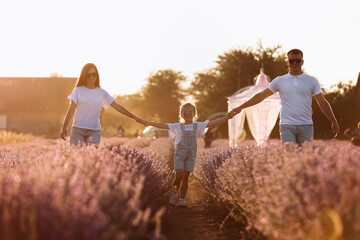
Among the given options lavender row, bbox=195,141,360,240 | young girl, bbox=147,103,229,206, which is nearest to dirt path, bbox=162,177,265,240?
young girl, bbox=147,103,229,206

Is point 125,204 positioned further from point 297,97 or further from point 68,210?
point 297,97

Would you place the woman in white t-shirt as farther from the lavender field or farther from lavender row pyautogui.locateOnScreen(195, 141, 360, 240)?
lavender row pyautogui.locateOnScreen(195, 141, 360, 240)

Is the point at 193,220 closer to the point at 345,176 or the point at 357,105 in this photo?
the point at 345,176

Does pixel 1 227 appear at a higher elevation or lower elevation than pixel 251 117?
lower

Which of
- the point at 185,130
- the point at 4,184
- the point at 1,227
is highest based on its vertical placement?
the point at 185,130

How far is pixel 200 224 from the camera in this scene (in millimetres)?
5887

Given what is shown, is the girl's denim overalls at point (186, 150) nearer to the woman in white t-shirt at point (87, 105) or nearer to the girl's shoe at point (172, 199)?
the girl's shoe at point (172, 199)

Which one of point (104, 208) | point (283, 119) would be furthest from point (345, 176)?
point (283, 119)

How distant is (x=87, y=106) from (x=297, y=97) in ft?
8.92

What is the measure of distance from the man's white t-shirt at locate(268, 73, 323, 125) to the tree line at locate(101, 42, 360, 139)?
13.7 m

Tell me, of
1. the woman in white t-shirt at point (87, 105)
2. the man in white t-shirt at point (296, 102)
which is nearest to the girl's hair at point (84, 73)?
the woman in white t-shirt at point (87, 105)

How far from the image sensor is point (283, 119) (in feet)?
19.7

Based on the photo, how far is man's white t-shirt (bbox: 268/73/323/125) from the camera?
588 centimetres

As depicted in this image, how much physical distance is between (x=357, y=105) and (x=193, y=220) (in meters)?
23.0
